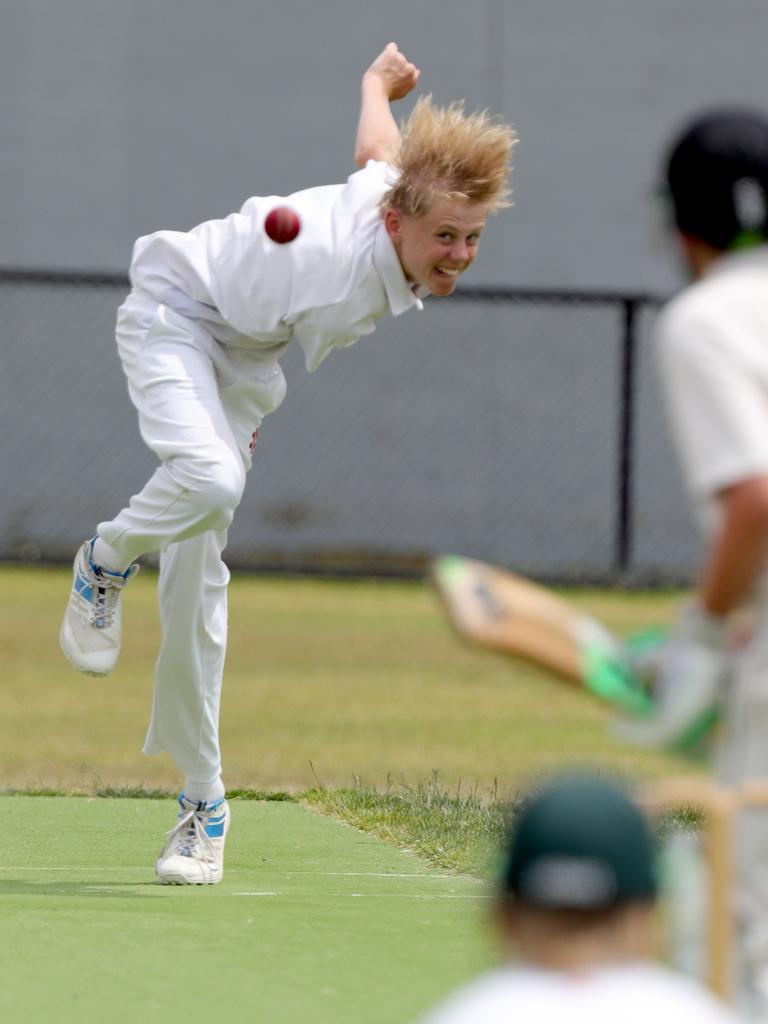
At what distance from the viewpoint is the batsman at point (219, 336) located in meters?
4.99

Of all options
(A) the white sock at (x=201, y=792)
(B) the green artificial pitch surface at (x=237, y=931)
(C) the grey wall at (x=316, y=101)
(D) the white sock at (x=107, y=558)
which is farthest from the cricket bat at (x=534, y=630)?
(C) the grey wall at (x=316, y=101)

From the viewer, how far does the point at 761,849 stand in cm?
276

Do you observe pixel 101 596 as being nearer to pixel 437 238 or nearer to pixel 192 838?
pixel 192 838

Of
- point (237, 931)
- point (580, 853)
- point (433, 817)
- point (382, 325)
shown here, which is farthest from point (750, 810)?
point (382, 325)

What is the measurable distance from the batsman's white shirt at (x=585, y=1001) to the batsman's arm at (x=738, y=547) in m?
0.73

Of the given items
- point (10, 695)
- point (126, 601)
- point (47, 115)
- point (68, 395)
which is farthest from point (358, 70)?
point (10, 695)

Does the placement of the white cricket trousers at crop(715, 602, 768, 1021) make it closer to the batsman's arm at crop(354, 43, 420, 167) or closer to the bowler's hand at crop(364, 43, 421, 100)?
the batsman's arm at crop(354, 43, 420, 167)

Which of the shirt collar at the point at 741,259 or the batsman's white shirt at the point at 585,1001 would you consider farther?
the shirt collar at the point at 741,259

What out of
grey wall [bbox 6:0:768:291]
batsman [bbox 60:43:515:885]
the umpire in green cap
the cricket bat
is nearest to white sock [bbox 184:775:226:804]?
batsman [bbox 60:43:515:885]

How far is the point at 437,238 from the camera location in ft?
16.4

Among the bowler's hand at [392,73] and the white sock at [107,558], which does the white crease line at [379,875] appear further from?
the bowler's hand at [392,73]

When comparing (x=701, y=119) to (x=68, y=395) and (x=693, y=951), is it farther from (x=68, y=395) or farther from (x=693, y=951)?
(x=68, y=395)

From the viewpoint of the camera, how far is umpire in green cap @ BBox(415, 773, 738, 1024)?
216 cm

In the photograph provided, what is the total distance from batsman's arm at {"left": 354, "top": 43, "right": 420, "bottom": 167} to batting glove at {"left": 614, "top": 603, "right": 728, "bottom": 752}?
2.67 meters
